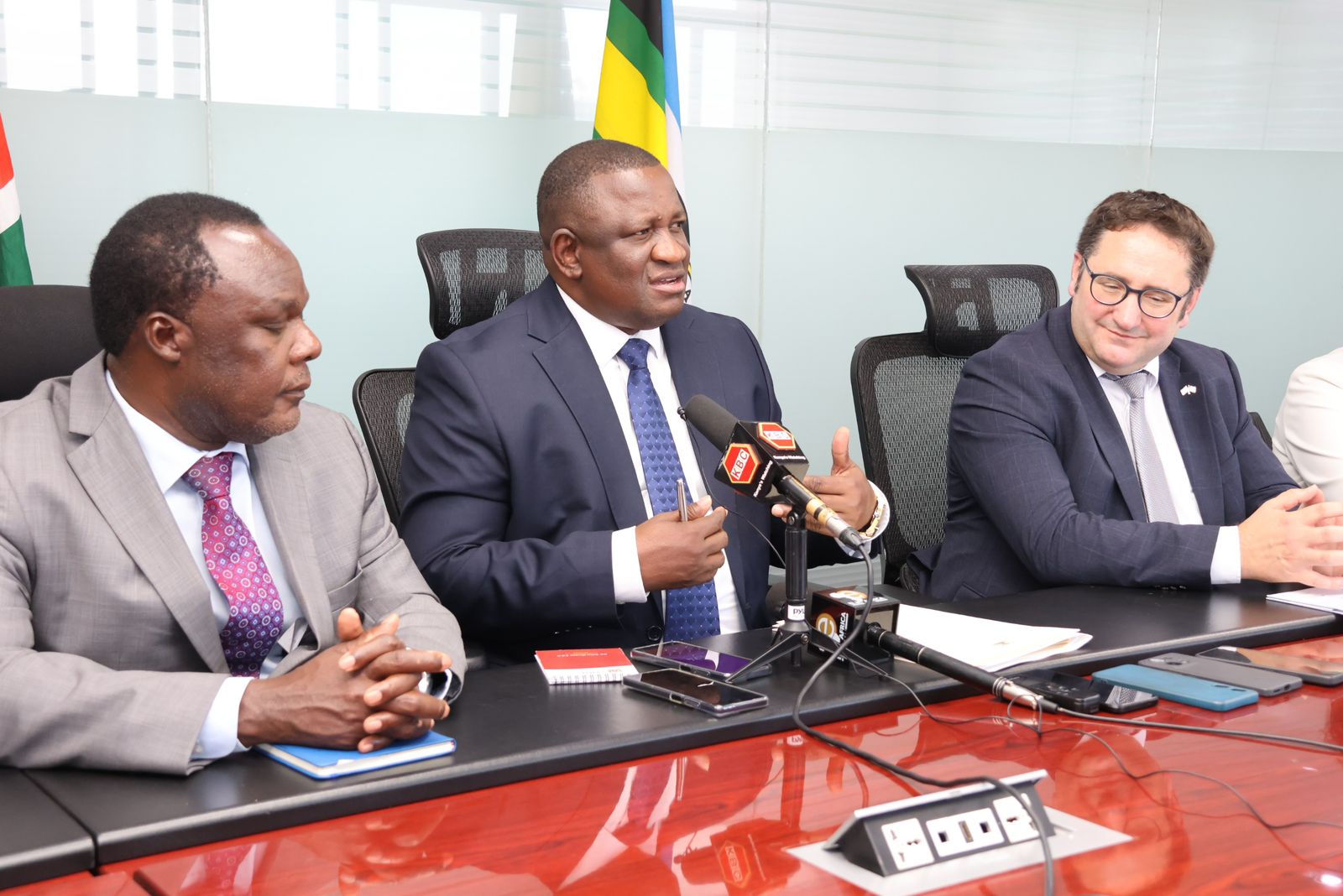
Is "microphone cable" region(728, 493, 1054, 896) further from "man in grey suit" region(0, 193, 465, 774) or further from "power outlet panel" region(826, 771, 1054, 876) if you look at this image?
"man in grey suit" region(0, 193, 465, 774)

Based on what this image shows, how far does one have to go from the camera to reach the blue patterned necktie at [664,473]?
2277 mm

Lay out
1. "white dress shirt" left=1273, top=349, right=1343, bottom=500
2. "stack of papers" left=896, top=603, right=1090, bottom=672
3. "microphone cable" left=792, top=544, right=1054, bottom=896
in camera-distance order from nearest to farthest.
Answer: "microphone cable" left=792, top=544, right=1054, bottom=896 < "stack of papers" left=896, top=603, right=1090, bottom=672 < "white dress shirt" left=1273, top=349, right=1343, bottom=500

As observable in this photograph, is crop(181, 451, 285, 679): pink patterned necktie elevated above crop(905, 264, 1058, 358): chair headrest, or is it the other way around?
crop(905, 264, 1058, 358): chair headrest

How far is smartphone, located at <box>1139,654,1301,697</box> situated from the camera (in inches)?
67.3

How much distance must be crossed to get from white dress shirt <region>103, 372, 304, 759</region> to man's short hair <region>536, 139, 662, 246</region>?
83 centimetres

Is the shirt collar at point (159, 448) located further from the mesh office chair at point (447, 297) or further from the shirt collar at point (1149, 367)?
the shirt collar at point (1149, 367)

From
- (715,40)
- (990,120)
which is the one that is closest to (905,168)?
(990,120)

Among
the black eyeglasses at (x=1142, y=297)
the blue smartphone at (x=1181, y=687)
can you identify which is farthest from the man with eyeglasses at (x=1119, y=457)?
the blue smartphone at (x=1181, y=687)

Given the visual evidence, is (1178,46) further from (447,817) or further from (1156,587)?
(447,817)

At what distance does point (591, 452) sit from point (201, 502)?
710mm

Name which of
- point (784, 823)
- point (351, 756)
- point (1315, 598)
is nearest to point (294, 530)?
point (351, 756)

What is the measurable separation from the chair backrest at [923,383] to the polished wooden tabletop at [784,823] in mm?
1340

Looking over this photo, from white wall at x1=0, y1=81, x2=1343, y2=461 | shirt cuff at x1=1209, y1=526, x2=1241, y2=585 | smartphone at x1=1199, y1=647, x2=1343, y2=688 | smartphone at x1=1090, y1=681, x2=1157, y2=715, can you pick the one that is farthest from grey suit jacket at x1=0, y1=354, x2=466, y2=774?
white wall at x1=0, y1=81, x2=1343, y2=461

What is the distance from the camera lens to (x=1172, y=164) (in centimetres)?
499
